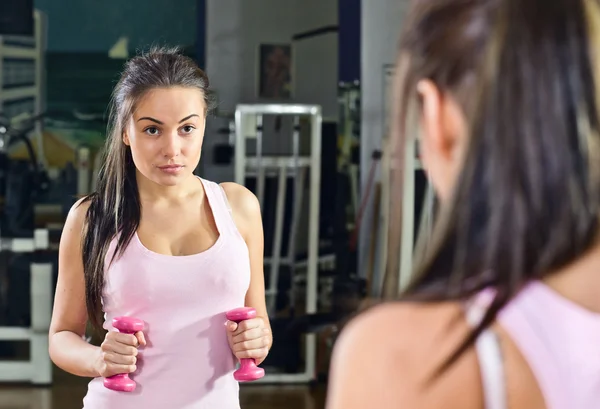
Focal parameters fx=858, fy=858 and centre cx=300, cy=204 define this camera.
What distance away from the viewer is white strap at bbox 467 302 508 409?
511 mm

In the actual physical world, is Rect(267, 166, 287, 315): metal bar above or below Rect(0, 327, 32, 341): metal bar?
above

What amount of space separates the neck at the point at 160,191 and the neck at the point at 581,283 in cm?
105

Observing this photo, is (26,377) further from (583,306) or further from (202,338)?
(583,306)

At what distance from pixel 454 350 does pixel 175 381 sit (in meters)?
0.97

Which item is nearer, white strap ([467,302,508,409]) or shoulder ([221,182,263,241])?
white strap ([467,302,508,409])

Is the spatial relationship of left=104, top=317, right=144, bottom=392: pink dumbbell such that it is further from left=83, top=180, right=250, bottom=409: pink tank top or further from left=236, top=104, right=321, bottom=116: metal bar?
left=236, top=104, right=321, bottom=116: metal bar

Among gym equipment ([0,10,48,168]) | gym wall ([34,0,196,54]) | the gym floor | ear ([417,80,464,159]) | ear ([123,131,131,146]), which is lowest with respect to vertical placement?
the gym floor

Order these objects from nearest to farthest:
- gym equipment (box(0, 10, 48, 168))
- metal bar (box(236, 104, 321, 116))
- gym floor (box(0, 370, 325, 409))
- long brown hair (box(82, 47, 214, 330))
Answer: long brown hair (box(82, 47, 214, 330))
gym floor (box(0, 370, 325, 409))
metal bar (box(236, 104, 321, 116))
gym equipment (box(0, 10, 48, 168))

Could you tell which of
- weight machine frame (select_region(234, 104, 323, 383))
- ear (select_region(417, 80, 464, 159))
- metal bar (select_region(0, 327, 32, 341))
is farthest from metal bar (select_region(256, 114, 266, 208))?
ear (select_region(417, 80, 464, 159))

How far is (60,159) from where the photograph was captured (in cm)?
512

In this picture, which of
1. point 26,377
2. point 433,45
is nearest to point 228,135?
point 26,377

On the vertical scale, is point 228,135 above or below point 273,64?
below

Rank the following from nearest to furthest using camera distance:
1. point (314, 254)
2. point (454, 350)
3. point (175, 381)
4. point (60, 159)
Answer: point (454, 350), point (175, 381), point (314, 254), point (60, 159)

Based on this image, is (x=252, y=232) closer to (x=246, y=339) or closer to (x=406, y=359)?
(x=246, y=339)
